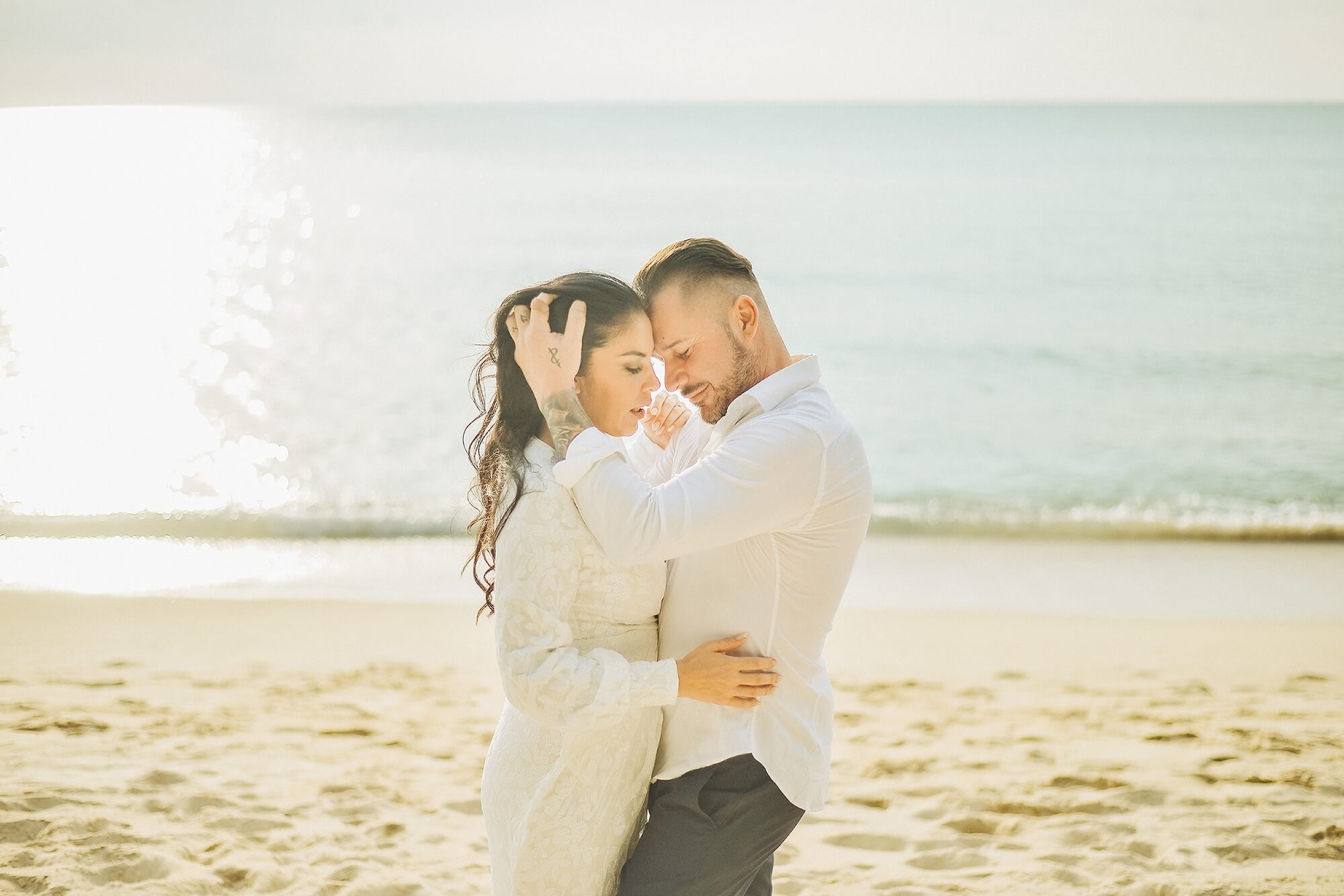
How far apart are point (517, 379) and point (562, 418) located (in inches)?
9.2

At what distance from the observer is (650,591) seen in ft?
8.36

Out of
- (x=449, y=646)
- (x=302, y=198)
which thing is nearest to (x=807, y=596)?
(x=449, y=646)

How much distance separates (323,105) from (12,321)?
131725 mm

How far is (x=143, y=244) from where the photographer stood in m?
29.4

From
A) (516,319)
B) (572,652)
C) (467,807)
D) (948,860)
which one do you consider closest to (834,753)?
(948,860)

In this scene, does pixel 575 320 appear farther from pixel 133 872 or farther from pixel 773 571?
pixel 133 872

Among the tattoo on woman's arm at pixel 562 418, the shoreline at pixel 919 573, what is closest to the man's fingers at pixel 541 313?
the tattoo on woman's arm at pixel 562 418

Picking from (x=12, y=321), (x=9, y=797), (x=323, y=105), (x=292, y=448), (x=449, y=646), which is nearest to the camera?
(x=9, y=797)

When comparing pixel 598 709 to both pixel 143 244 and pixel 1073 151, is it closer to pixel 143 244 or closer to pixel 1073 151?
A: pixel 143 244

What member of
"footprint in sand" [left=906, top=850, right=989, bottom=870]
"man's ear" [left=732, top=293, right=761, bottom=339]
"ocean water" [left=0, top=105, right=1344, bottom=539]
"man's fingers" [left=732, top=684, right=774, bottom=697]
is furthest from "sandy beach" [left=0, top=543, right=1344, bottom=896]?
"ocean water" [left=0, top=105, right=1344, bottom=539]

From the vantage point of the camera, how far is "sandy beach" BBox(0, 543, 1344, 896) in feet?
14.7

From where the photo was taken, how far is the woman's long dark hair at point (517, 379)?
8.09 feet

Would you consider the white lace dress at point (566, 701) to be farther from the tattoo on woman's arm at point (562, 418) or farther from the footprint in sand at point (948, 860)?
the footprint in sand at point (948, 860)

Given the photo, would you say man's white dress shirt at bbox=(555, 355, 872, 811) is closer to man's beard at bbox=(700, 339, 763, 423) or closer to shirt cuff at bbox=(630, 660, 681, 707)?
man's beard at bbox=(700, 339, 763, 423)
